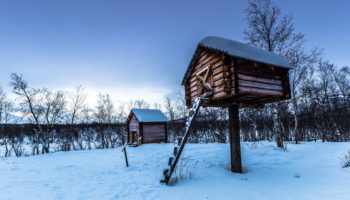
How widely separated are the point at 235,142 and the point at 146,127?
1409 cm

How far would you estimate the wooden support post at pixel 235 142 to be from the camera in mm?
6479

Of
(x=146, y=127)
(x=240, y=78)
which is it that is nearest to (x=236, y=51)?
(x=240, y=78)

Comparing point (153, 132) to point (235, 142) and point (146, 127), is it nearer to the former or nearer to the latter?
point (146, 127)

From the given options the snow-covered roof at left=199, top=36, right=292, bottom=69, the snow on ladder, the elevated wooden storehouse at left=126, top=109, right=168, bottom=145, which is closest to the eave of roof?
the elevated wooden storehouse at left=126, top=109, right=168, bottom=145

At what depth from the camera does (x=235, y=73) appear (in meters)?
5.24

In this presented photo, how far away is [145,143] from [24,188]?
13218mm

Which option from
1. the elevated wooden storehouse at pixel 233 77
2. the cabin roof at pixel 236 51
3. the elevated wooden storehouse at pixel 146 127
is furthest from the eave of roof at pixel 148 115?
the cabin roof at pixel 236 51

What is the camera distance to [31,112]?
1623 centimetres

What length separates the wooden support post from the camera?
6.48m

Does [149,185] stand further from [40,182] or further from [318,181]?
[318,181]

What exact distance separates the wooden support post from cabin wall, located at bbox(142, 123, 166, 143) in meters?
13.8

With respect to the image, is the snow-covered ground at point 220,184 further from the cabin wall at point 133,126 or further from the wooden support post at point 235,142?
the cabin wall at point 133,126

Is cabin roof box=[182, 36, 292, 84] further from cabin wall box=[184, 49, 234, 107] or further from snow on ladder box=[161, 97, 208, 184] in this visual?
snow on ladder box=[161, 97, 208, 184]

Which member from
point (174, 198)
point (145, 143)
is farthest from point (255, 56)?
point (145, 143)
